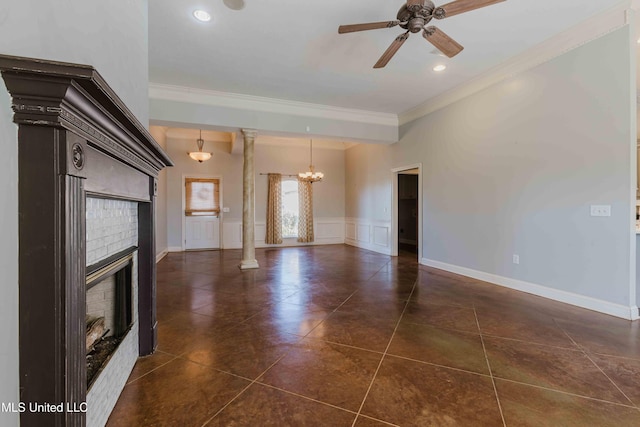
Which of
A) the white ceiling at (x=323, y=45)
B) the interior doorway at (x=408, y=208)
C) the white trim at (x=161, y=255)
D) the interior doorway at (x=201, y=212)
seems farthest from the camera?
the interior doorway at (x=408, y=208)

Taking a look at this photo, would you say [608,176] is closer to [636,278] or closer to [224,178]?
[636,278]

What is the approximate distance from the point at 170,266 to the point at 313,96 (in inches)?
172

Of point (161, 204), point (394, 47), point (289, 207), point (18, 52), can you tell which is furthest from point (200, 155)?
point (18, 52)

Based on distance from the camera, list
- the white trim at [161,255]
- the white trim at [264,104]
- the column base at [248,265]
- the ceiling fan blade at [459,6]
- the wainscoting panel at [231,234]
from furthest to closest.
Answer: the wainscoting panel at [231,234]
the white trim at [161,255]
the column base at [248,265]
the white trim at [264,104]
the ceiling fan blade at [459,6]

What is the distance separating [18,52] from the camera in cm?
87

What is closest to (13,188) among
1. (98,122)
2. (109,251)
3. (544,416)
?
(98,122)

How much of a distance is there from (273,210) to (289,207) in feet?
1.90

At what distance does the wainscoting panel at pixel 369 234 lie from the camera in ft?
22.7

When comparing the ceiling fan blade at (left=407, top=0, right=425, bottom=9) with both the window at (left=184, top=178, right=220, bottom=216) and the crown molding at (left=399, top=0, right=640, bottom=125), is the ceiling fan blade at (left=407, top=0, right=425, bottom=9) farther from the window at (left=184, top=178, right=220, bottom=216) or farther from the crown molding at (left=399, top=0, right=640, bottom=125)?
the window at (left=184, top=178, right=220, bottom=216)

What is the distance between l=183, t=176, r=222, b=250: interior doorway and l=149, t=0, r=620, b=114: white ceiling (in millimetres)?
3662

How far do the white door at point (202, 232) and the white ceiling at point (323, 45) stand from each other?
4.15 meters

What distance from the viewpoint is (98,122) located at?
3.58ft

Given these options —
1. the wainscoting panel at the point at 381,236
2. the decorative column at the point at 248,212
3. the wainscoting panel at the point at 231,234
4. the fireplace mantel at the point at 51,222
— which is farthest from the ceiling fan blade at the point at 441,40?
the wainscoting panel at the point at 231,234

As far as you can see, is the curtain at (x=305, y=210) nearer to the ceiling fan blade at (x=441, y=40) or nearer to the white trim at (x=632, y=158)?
the ceiling fan blade at (x=441, y=40)
